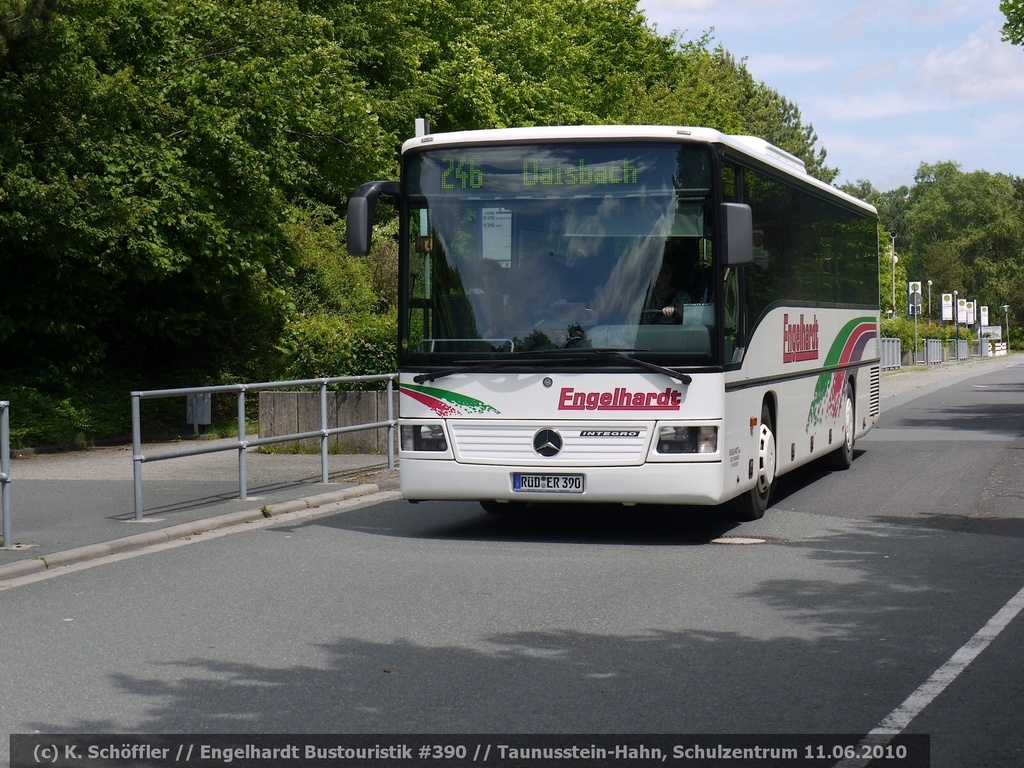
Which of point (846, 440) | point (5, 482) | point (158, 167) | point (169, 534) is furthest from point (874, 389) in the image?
point (5, 482)

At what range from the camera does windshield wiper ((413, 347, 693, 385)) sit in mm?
11195

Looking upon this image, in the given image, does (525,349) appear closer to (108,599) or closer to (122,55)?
(108,599)

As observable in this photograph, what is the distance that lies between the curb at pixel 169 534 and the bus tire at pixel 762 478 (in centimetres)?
423

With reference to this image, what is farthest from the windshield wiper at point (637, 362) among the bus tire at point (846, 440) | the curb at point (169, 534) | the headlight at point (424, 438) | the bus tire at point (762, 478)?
the bus tire at point (846, 440)

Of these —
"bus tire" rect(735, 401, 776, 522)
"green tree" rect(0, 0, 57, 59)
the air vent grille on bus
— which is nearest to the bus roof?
"bus tire" rect(735, 401, 776, 522)

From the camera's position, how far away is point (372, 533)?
40.9ft

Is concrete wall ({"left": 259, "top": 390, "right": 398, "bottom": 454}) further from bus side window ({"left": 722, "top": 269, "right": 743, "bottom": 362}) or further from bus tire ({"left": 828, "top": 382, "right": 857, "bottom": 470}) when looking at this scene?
bus side window ({"left": 722, "top": 269, "right": 743, "bottom": 362})

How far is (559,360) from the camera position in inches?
448

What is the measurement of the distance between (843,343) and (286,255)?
12.3 meters

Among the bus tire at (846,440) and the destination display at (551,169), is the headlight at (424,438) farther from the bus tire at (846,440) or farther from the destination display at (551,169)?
the bus tire at (846,440)

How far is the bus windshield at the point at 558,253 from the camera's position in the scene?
11.3m

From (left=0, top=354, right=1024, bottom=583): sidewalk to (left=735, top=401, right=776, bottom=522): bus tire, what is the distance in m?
4.30

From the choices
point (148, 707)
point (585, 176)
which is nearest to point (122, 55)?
point (585, 176)

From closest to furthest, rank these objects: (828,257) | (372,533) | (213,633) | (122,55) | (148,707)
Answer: (148,707) < (213,633) < (372,533) < (828,257) < (122,55)
